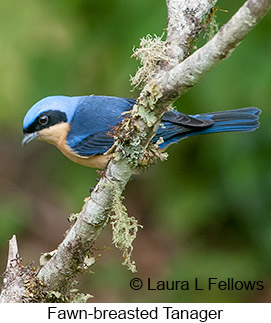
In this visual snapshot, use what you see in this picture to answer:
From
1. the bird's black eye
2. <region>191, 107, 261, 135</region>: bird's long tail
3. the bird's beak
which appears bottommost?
the bird's beak

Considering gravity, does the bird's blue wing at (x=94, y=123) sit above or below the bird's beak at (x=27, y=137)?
above

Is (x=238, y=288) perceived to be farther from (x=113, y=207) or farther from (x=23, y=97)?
(x=113, y=207)

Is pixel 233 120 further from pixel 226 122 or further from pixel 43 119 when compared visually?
pixel 43 119

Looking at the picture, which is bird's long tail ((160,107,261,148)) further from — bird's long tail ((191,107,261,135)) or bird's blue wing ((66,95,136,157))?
bird's blue wing ((66,95,136,157))

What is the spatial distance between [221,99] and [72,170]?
1844 mm

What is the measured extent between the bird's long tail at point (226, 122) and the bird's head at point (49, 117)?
825 mm

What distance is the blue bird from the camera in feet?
14.7

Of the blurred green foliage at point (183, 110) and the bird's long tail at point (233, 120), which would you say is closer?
the blurred green foliage at point (183, 110)

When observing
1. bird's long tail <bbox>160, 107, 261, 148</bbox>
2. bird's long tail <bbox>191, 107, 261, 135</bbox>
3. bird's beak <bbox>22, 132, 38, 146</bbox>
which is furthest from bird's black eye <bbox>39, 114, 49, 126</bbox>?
bird's long tail <bbox>191, 107, 261, 135</bbox>

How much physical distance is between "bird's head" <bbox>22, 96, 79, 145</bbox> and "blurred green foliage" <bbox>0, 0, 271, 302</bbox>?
0.16 metres

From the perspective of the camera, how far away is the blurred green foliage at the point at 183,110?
436 cm

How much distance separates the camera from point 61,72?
15.4ft

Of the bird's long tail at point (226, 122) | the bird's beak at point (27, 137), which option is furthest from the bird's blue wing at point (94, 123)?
the bird's long tail at point (226, 122)

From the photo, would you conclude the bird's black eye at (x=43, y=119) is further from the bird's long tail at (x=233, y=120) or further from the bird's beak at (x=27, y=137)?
the bird's long tail at (x=233, y=120)
